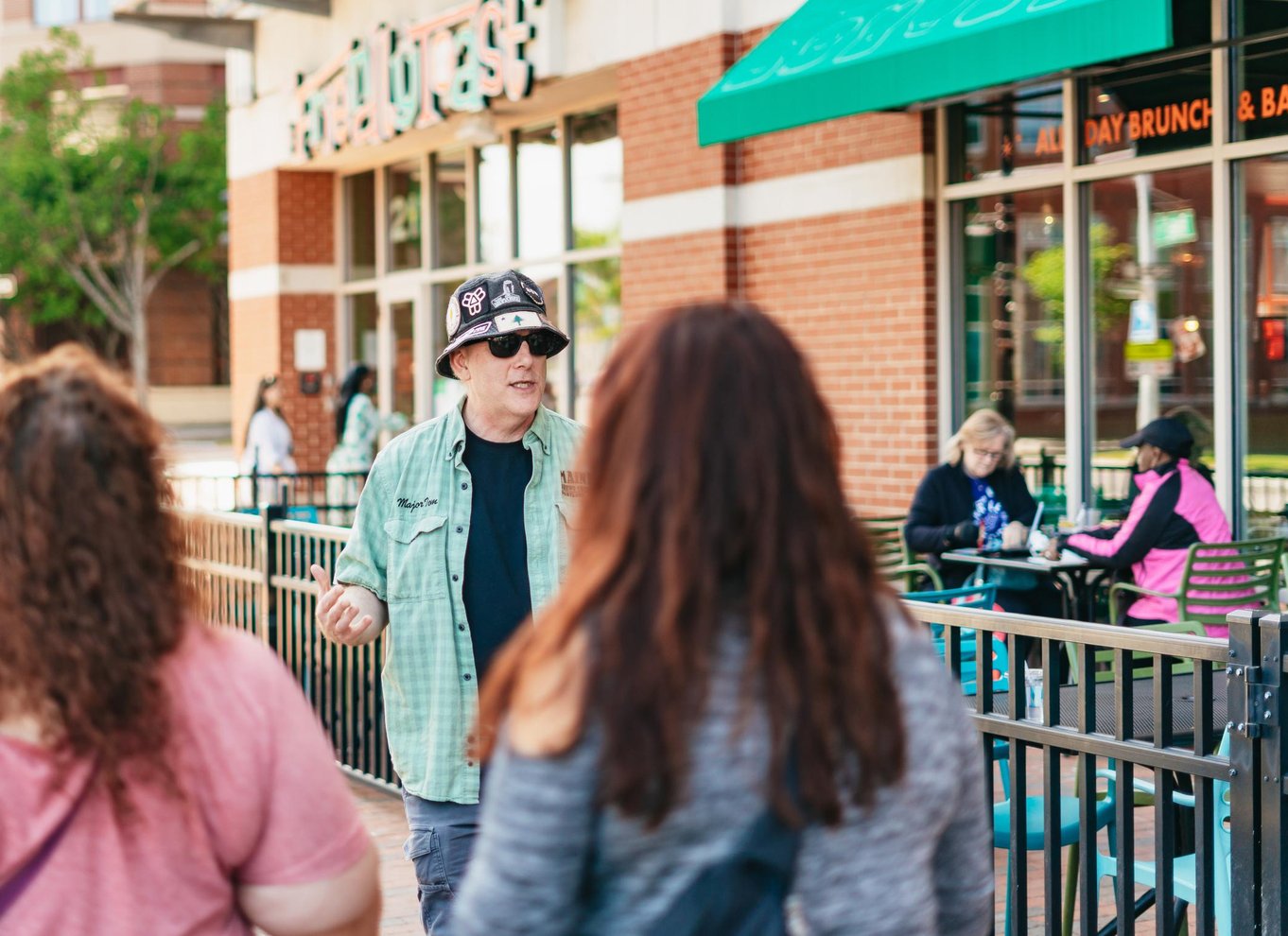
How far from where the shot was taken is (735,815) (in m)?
1.79

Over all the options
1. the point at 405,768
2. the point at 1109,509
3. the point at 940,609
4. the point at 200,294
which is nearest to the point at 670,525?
the point at 405,768

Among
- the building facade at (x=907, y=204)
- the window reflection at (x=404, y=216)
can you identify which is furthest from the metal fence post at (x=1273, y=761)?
the window reflection at (x=404, y=216)

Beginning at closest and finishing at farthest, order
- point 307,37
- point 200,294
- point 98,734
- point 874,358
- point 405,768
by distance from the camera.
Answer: point 98,734 < point 405,768 < point 874,358 < point 307,37 < point 200,294

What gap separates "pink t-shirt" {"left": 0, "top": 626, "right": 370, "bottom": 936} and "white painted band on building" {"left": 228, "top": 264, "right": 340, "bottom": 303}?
17047mm

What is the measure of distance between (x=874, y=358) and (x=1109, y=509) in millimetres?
1871

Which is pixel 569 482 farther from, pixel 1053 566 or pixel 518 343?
pixel 1053 566

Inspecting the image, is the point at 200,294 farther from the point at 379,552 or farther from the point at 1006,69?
the point at 379,552

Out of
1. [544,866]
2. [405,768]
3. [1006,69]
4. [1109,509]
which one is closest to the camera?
[544,866]

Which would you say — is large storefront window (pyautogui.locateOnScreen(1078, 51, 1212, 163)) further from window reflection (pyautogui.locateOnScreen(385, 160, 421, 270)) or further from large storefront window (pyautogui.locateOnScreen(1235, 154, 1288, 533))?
window reflection (pyautogui.locateOnScreen(385, 160, 421, 270))

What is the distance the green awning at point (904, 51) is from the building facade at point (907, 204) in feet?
0.10

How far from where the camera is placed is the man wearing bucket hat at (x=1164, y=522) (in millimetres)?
8320

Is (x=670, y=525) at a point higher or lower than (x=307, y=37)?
lower

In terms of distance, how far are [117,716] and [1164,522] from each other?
707 centimetres

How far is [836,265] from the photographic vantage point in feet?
36.5
